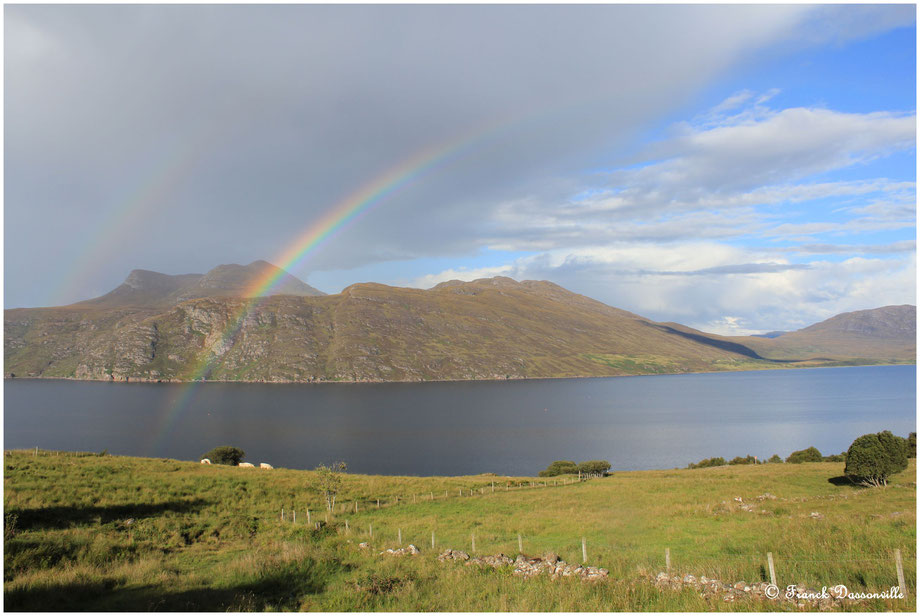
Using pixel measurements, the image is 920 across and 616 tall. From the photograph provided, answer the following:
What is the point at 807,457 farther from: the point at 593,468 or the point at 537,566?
the point at 537,566

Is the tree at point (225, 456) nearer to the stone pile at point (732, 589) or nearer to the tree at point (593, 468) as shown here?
the tree at point (593, 468)

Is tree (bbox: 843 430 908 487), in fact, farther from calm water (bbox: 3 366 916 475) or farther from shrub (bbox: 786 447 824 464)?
calm water (bbox: 3 366 916 475)

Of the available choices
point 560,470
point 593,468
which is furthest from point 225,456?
point 593,468

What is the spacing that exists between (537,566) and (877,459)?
41.3 metres

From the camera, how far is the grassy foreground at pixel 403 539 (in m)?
18.4

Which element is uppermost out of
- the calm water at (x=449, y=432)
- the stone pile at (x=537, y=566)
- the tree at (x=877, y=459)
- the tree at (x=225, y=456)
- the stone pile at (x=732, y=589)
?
the stone pile at (x=732, y=589)

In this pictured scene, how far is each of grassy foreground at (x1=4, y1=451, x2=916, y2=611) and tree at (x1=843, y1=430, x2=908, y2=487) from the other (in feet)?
5.23

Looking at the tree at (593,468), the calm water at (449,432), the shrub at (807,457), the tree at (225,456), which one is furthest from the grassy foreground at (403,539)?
the calm water at (449,432)

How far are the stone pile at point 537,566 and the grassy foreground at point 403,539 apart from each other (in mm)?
701

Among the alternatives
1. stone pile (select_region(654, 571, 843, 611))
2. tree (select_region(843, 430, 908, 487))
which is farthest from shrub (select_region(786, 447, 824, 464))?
stone pile (select_region(654, 571, 843, 611))

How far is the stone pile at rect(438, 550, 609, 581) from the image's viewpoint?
1984cm

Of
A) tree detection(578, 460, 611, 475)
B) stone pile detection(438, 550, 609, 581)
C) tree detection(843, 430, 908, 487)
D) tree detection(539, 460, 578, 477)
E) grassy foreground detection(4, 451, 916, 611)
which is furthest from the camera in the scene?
Result: tree detection(539, 460, 578, 477)

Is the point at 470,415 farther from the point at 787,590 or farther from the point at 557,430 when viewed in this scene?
the point at 787,590

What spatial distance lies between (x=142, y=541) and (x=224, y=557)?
6.51 m
